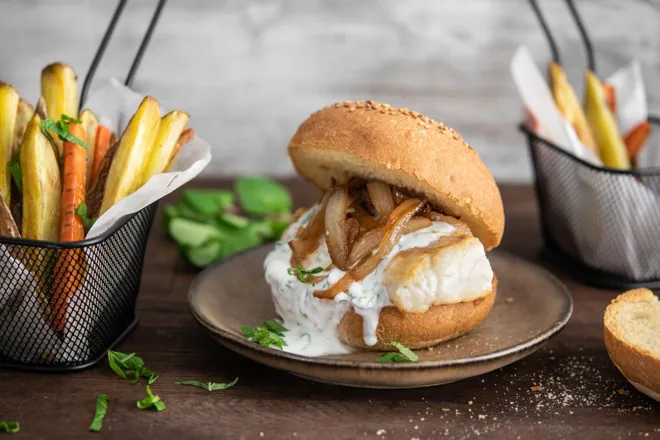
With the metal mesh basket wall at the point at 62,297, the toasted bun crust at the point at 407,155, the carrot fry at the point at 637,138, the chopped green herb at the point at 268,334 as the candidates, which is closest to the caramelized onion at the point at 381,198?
the toasted bun crust at the point at 407,155

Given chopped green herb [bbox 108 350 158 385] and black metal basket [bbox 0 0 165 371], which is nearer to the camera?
black metal basket [bbox 0 0 165 371]

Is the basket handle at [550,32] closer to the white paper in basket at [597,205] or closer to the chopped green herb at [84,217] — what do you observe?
the white paper in basket at [597,205]

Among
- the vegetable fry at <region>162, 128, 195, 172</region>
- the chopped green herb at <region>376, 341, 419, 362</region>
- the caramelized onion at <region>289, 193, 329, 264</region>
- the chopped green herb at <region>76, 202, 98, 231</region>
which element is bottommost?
the chopped green herb at <region>376, 341, 419, 362</region>

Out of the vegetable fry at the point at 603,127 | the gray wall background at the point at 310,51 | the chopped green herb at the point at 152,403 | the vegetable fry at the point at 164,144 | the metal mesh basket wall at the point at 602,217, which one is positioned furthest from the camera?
the gray wall background at the point at 310,51

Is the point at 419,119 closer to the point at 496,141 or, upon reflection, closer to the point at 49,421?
the point at 49,421

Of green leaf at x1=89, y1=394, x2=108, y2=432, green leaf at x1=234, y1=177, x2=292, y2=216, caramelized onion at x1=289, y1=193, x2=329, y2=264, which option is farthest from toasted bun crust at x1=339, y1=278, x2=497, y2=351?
green leaf at x1=234, y1=177, x2=292, y2=216

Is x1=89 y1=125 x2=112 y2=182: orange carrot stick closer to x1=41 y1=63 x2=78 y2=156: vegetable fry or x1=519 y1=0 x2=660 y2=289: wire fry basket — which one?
x1=41 y1=63 x2=78 y2=156: vegetable fry

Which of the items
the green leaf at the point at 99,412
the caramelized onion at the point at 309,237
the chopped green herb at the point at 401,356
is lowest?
the chopped green herb at the point at 401,356
